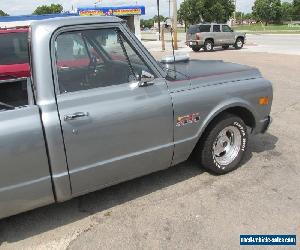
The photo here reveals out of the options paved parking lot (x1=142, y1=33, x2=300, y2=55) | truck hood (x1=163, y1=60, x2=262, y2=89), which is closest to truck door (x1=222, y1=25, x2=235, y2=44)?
paved parking lot (x1=142, y1=33, x2=300, y2=55)

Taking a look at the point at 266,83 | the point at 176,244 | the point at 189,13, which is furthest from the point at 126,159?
the point at 189,13

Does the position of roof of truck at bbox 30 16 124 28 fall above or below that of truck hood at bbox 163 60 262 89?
above

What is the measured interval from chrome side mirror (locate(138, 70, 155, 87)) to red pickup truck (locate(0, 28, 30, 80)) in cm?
204

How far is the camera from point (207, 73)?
4215 mm

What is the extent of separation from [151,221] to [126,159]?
0.64 meters

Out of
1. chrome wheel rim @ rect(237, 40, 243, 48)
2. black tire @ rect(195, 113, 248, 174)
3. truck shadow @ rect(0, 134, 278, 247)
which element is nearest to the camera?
truck shadow @ rect(0, 134, 278, 247)

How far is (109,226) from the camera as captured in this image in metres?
3.51

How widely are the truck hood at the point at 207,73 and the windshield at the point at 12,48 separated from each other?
208 cm

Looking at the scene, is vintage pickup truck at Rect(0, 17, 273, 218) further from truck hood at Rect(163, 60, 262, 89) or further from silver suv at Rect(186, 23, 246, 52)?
silver suv at Rect(186, 23, 246, 52)

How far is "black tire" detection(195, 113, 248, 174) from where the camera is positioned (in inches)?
165

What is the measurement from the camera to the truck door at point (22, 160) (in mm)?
2938

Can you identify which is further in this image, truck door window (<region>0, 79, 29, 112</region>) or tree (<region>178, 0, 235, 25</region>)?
tree (<region>178, 0, 235, 25</region>)

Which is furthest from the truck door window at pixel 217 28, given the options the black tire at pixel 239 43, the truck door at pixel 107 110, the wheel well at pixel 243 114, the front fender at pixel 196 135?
the truck door at pixel 107 110

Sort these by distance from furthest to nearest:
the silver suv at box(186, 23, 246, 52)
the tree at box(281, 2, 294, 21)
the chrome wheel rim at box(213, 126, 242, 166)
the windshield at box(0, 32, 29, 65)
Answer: the tree at box(281, 2, 294, 21) → the silver suv at box(186, 23, 246, 52) → the windshield at box(0, 32, 29, 65) → the chrome wheel rim at box(213, 126, 242, 166)
